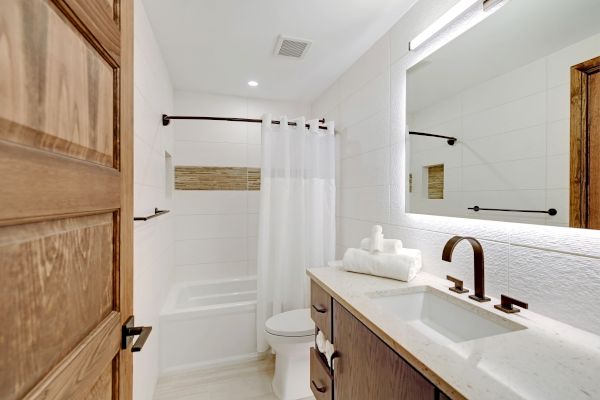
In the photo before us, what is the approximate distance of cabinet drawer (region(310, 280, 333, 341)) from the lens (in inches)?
48.1

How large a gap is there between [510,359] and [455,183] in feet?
2.62

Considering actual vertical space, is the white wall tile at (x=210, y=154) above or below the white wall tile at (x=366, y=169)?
above

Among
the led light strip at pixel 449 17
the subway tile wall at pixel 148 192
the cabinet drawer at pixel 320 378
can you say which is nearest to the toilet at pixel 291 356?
the cabinet drawer at pixel 320 378

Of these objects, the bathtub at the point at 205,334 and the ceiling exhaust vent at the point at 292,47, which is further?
the bathtub at the point at 205,334

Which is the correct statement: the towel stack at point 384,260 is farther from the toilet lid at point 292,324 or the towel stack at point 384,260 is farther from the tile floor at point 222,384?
the tile floor at point 222,384

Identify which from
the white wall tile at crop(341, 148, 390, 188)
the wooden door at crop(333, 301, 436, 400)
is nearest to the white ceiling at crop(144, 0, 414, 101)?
the white wall tile at crop(341, 148, 390, 188)

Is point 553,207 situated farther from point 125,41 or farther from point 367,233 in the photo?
point 125,41

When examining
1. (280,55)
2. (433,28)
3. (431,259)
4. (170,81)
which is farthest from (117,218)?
(170,81)

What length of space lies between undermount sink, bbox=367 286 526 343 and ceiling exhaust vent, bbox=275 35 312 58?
165 centimetres

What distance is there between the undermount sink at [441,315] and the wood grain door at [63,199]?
0.91m

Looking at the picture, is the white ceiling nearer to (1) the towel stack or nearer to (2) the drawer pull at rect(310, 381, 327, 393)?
(1) the towel stack

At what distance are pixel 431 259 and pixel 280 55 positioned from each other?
5.63 feet

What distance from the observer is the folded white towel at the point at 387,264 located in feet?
4.07

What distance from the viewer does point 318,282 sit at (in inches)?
52.1
